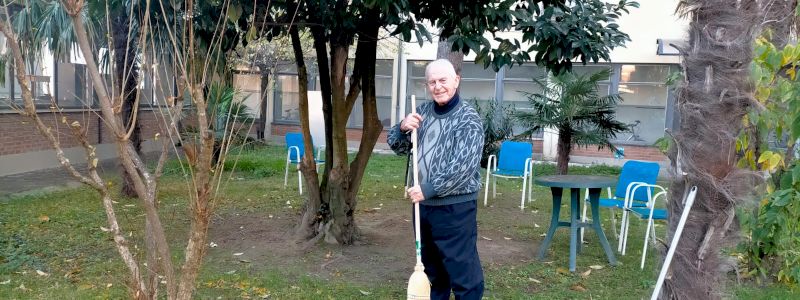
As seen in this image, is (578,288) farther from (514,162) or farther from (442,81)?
(514,162)

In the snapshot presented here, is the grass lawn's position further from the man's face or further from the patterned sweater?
the man's face

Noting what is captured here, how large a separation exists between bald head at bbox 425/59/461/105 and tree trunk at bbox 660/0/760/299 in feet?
4.58

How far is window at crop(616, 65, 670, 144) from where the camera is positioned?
59.3 feet

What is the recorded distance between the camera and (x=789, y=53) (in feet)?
13.7

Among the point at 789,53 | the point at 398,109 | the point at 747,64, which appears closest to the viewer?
the point at 747,64

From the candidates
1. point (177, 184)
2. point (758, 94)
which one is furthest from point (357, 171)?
point (177, 184)

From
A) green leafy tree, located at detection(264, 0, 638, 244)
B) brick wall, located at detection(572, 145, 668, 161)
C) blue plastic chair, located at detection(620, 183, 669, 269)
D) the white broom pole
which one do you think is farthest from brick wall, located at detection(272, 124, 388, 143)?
the white broom pole

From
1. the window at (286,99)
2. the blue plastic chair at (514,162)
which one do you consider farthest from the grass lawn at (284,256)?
the window at (286,99)

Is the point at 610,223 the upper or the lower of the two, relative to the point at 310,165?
lower

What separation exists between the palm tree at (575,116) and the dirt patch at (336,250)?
4096 millimetres

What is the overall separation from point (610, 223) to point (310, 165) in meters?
4.00

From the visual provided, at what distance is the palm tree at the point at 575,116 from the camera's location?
11.6 m

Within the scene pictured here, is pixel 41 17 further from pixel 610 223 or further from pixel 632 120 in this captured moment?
pixel 632 120

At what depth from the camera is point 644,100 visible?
18.3 meters
